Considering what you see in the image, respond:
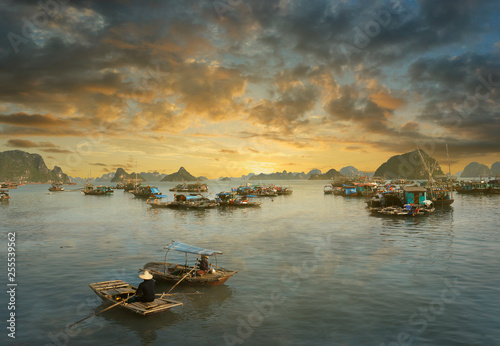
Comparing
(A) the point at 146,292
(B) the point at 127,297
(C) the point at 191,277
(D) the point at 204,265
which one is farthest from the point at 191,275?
(A) the point at 146,292

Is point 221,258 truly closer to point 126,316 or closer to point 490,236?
point 126,316

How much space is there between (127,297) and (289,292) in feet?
34.6

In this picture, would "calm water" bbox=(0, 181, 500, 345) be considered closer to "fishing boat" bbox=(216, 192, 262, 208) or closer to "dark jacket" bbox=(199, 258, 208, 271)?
"dark jacket" bbox=(199, 258, 208, 271)

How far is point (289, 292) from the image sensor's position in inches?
882

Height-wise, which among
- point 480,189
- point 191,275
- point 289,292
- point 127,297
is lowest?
point 289,292

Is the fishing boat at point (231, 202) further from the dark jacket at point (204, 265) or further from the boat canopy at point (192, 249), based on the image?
the dark jacket at point (204, 265)

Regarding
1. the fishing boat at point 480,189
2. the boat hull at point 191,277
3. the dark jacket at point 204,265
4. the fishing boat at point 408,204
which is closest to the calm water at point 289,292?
the boat hull at point 191,277

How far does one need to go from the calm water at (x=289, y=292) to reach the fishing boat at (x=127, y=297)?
2.83 ft

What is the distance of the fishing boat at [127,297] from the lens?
57.7 ft

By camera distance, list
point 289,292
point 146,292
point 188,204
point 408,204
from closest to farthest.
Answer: point 146,292 → point 289,292 → point 408,204 → point 188,204

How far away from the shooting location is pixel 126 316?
18.7 metres

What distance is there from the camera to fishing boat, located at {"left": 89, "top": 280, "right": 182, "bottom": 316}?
17594 millimetres

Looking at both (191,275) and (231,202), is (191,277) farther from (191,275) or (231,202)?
(231,202)

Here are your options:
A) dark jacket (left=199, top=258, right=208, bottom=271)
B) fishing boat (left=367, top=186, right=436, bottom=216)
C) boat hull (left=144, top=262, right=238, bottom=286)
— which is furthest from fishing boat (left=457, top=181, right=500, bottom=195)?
dark jacket (left=199, top=258, right=208, bottom=271)
